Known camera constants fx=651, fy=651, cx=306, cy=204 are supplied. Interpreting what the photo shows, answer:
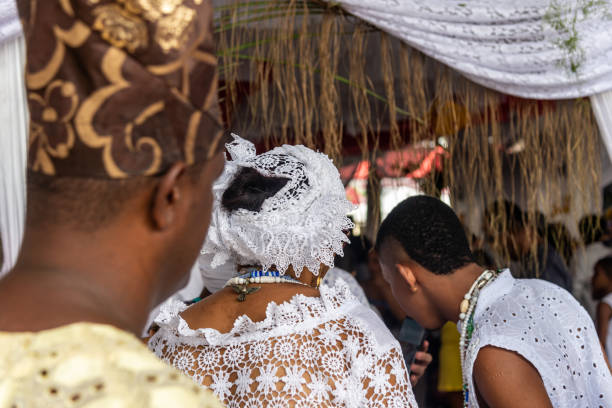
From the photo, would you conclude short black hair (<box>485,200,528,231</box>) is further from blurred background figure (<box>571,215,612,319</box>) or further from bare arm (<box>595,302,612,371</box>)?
blurred background figure (<box>571,215,612,319</box>)

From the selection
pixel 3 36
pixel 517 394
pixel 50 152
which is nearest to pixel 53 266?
pixel 50 152

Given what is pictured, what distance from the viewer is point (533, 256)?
3693 millimetres

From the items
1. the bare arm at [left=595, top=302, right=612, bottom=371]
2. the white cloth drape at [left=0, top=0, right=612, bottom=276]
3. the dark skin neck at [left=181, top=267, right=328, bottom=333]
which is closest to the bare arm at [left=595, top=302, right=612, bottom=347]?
the bare arm at [left=595, top=302, right=612, bottom=371]

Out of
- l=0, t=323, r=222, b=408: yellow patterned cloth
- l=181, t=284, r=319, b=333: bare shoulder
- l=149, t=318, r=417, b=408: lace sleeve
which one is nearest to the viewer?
l=0, t=323, r=222, b=408: yellow patterned cloth

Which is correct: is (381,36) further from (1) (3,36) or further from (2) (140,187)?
(2) (140,187)

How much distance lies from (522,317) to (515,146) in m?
1.54

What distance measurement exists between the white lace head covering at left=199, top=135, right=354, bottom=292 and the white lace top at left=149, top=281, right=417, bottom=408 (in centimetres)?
14

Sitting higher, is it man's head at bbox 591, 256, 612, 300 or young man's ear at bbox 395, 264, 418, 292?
young man's ear at bbox 395, 264, 418, 292

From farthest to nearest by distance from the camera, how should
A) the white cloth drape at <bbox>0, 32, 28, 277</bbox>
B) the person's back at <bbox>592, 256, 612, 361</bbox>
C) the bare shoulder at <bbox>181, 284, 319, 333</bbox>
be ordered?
1. the person's back at <bbox>592, 256, 612, 361</bbox>
2. the white cloth drape at <bbox>0, 32, 28, 277</bbox>
3. the bare shoulder at <bbox>181, 284, 319, 333</bbox>

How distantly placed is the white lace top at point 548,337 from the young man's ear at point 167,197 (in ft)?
4.39

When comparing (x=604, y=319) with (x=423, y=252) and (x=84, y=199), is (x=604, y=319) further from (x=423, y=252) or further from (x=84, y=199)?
(x=84, y=199)

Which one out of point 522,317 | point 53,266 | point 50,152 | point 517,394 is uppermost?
point 50,152

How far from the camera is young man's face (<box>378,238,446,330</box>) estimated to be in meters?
2.31

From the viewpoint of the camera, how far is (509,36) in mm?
2910
